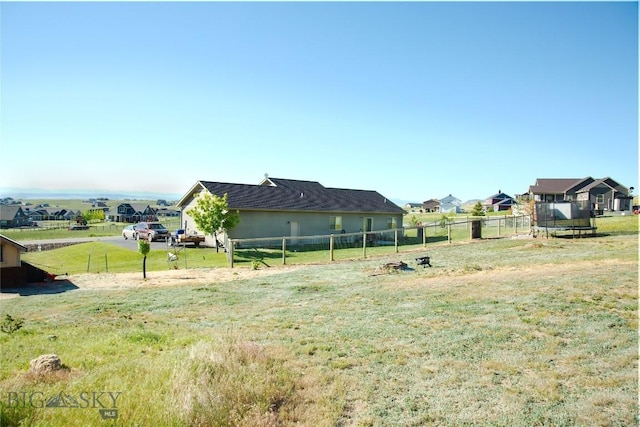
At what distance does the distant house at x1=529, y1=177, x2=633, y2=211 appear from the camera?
57966 mm

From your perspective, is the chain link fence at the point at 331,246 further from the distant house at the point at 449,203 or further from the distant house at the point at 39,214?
the distant house at the point at 39,214

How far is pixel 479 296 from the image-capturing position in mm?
11797

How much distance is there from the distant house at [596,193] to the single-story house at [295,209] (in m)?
30.7

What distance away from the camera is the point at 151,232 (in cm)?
3988

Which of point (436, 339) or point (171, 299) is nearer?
point (436, 339)

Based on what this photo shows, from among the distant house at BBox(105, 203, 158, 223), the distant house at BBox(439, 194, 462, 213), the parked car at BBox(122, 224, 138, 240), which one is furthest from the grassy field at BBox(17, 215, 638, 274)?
the distant house at BBox(439, 194, 462, 213)

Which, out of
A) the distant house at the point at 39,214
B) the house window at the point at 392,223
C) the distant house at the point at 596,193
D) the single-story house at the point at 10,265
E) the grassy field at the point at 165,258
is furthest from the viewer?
the distant house at the point at 39,214

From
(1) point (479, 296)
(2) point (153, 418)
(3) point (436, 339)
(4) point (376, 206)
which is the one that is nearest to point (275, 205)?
(4) point (376, 206)

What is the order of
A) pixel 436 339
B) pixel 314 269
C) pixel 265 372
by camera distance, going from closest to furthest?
pixel 265 372 → pixel 436 339 → pixel 314 269

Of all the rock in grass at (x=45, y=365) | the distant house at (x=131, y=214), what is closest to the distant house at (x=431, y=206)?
the distant house at (x=131, y=214)

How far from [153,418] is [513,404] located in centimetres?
490

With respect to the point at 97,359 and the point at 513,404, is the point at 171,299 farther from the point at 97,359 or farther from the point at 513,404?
the point at 513,404

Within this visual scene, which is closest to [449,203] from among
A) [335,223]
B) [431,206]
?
[431,206]

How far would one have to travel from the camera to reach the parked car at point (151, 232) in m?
39.4
